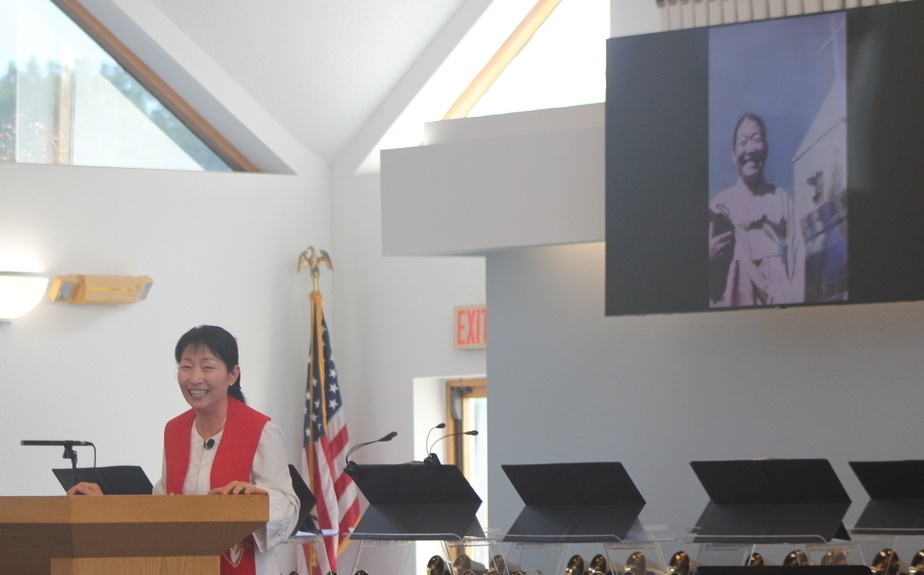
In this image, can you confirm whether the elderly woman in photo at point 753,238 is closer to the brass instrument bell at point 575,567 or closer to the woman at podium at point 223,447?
the brass instrument bell at point 575,567

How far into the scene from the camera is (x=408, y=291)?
7.95 meters

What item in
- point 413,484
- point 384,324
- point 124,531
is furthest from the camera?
point 384,324

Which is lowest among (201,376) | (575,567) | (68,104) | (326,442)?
(575,567)

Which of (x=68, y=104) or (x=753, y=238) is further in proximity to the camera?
(x=68, y=104)

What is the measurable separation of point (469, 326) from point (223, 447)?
4.72 meters

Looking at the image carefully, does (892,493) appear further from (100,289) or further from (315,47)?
(315,47)

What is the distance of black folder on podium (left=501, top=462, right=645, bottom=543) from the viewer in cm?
421

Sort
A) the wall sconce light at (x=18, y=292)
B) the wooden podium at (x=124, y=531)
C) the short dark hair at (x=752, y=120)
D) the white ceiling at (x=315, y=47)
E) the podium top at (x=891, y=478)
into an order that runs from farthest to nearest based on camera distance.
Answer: the white ceiling at (x=315, y=47) → the wall sconce light at (x=18, y=292) → the short dark hair at (x=752, y=120) → the podium top at (x=891, y=478) → the wooden podium at (x=124, y=531)

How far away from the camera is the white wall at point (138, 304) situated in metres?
6.66

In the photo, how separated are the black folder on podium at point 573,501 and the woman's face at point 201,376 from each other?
1.52 meters

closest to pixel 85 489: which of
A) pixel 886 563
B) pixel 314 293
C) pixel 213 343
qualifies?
pixel 213 343

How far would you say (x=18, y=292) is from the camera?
21.2 ft

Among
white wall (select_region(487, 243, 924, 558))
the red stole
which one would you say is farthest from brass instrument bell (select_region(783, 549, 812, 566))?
the red stole

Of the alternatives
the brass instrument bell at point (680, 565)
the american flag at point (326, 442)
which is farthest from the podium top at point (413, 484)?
the american flag at point (326, 442)
